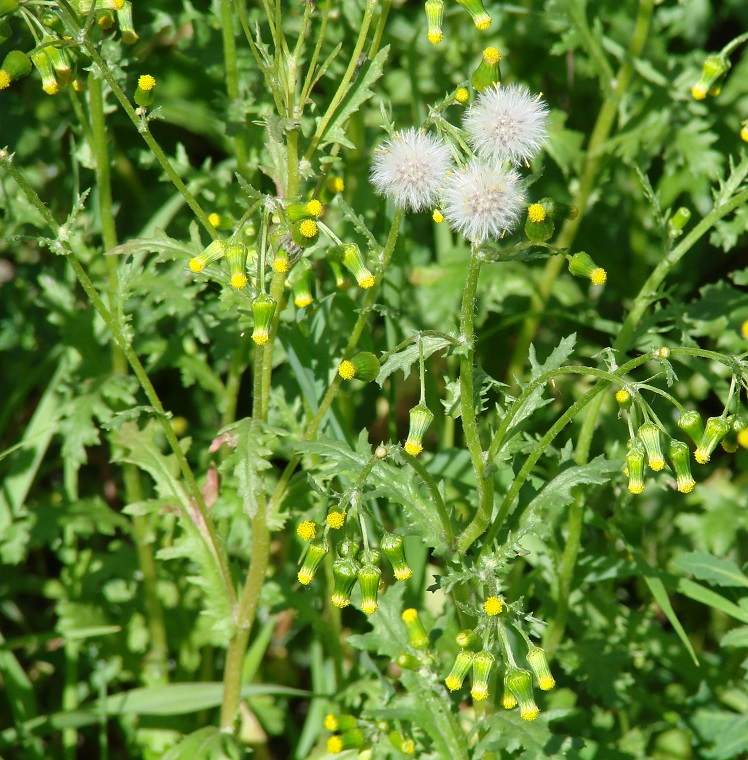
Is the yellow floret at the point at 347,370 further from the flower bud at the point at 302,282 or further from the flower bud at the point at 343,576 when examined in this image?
the flower bud at the point at 343,576

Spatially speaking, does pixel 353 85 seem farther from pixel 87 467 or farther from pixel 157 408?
pixel 87 467

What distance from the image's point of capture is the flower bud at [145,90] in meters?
2.45

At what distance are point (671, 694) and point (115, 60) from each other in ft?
10.7

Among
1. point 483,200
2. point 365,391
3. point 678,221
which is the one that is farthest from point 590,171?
point 483,200

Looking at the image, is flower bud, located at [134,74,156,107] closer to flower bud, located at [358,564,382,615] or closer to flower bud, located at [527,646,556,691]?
flower bud, located at [358,564,382,615]

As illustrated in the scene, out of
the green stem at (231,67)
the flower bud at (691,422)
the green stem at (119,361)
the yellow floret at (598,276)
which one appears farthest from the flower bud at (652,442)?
the green stem at (231,67)

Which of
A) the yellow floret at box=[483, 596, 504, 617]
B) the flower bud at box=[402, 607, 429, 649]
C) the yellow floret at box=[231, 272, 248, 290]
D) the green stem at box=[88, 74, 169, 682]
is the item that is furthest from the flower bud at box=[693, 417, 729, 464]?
the green stem at box=[88, 74, 169, 682]

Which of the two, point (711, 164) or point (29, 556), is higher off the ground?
point (711, 164)

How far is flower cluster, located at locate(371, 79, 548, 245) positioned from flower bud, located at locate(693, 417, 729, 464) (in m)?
0.74

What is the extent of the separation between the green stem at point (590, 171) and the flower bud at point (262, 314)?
1468 millimetres

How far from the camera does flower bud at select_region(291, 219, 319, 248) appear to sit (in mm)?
2361

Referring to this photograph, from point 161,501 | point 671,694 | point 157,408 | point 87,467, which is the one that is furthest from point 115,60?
point 671,694

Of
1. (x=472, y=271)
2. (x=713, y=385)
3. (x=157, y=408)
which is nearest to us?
(x=472, y=271)

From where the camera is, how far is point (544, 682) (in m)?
2.32
